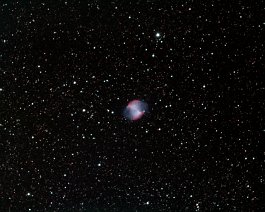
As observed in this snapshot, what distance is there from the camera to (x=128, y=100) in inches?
47.6

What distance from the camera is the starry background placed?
115 cm

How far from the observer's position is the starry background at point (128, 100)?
1.15 meters

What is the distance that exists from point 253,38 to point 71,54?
2.09 feet

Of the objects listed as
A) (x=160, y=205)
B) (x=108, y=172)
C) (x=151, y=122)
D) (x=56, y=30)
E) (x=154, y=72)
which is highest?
(x=56, y=30)

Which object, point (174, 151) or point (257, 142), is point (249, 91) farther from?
point (174, 151)

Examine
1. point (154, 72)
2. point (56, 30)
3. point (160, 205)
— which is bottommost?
point (160, 205)

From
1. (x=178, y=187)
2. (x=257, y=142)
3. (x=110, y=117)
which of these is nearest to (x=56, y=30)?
(x=110, y=117)

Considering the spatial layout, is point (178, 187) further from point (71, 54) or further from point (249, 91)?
point (71, 54)

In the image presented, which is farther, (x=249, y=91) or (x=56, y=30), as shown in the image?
(x=249, y=91)

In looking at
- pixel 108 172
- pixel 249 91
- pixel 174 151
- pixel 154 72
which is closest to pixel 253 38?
pixel 249 91

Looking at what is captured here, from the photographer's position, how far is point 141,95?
1.21 meters

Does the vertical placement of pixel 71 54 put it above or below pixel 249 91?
above

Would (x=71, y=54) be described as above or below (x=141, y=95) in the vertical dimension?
above

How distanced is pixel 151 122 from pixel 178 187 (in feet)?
0.87
